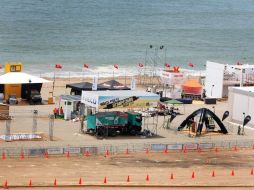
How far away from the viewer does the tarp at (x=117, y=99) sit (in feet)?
184

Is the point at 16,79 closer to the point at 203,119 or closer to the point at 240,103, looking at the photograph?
the point at 203,119

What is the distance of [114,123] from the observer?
56312 millimetres

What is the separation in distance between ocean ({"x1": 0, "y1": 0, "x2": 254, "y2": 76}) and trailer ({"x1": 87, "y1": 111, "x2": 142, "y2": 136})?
3618 cm

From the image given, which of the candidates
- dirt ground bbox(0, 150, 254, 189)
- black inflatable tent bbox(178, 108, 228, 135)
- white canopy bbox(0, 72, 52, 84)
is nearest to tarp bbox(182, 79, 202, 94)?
white canopy bbox(0, 72, 52, 84)

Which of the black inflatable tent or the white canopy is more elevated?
the white canopy

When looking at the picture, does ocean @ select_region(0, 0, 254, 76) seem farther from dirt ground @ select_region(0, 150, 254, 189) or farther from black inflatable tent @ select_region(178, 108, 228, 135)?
dirt ground @ select_region(0, 150, 254, 189)

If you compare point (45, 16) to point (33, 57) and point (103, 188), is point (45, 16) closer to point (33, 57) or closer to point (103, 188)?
point (33, 57)

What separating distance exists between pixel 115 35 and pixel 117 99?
7959 cm

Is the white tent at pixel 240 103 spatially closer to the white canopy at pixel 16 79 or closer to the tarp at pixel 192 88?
the tarp at pixel 192 88

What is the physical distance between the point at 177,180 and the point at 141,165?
3591mm

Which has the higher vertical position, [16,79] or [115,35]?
[115,35]

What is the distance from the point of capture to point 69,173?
46062 millimetres

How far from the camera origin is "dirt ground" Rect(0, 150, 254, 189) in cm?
4491

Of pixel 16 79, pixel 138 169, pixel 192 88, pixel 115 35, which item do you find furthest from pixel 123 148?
pixel 115 35
